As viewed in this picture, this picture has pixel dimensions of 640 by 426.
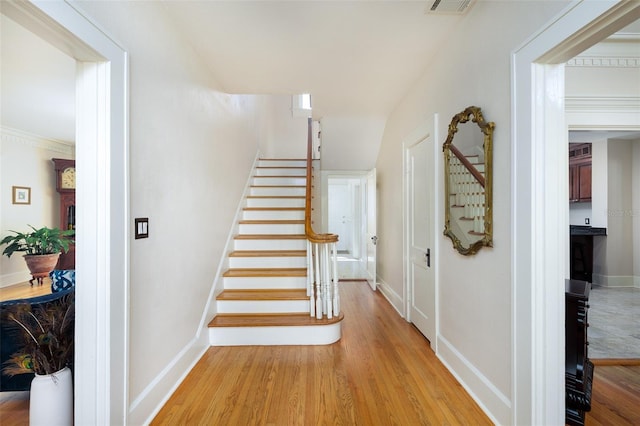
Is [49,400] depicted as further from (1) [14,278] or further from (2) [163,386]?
(1) [14,278]

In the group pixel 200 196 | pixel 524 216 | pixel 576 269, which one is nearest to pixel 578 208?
pixel 576 269

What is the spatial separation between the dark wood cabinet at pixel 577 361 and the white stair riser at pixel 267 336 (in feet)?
5.51

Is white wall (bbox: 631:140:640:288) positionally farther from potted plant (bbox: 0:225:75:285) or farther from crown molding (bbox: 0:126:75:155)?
crown molding (bbox: 0:126:75:155)

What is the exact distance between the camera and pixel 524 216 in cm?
135

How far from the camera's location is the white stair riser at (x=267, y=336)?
98.7 inches

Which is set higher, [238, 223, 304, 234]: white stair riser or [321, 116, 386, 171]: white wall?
[321, 116, 386, 171]: white wall

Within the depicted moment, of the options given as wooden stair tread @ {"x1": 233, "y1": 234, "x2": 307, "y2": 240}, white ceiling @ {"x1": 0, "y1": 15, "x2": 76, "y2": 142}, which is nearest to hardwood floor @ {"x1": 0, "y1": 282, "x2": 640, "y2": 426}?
wooden stair tread @ {"x1": 233, "y1": 234, "x2": 307, "y2": 240}

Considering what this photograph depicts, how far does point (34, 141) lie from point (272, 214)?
461 cm

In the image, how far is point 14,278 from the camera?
456 centimetres

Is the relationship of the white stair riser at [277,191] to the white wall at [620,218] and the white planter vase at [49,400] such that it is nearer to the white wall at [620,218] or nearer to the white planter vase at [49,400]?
the white planter vase at [49,400]

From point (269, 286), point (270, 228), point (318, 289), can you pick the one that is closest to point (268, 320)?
point (269, 286)

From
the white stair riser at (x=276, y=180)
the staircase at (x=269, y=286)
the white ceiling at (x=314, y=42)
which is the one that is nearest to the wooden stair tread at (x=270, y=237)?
the staircase at (x=269, y=286)

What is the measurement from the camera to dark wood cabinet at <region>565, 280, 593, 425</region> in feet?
4.93

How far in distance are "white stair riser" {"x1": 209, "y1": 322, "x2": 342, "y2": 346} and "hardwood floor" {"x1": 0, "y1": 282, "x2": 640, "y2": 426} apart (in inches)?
2.4
